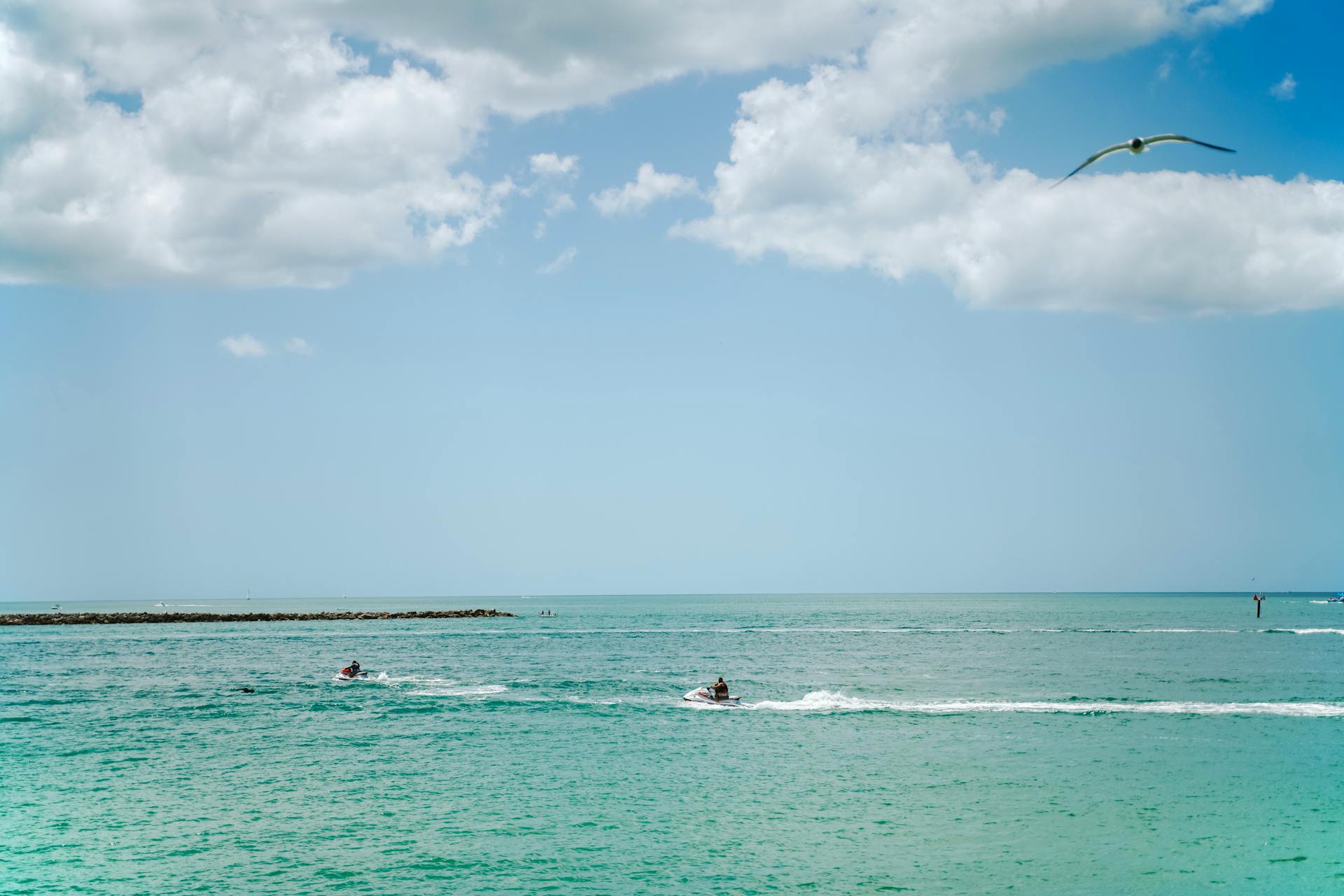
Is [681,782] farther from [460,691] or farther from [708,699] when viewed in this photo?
[460,691]

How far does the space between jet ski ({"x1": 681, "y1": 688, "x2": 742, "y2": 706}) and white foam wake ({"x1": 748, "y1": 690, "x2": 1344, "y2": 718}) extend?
0.86 metres

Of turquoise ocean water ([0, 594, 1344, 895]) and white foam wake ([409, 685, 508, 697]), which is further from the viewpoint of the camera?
white foam wake ([409, 685, 508, 697])

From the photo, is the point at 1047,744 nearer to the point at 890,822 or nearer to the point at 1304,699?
the point at 890,822

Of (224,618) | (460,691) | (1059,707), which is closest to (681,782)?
(1059,707)

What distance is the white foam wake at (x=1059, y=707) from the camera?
138ft

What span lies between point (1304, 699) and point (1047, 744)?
20451 mm

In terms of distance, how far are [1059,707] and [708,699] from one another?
53.2ft

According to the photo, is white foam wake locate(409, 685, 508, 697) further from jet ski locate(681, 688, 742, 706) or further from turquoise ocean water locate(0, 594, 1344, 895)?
jet ski locate(681, 688, 742, 706)

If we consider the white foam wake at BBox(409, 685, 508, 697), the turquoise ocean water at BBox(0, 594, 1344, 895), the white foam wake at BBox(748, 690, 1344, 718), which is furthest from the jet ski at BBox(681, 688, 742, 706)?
the white foam wake at BBox(409, 685, 508, 697)

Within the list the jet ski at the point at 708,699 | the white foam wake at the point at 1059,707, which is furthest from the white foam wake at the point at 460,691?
the white foam wake at the point at 1059,707

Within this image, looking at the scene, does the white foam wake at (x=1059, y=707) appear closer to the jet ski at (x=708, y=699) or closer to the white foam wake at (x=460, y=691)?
the jet ski at (x=708, y=699)

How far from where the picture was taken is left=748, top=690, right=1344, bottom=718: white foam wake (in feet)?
138

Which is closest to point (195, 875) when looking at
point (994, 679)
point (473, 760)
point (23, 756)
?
point (473, 760)

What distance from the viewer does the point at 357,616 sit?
165000mm
